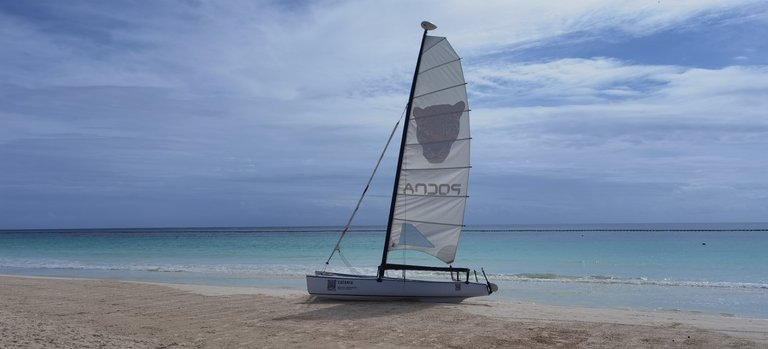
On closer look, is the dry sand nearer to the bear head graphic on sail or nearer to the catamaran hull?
the catamaran hull

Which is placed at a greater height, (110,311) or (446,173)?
(446,173)

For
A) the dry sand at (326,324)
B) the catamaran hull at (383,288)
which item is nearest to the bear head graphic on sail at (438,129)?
the catamaran hull at (383,288)

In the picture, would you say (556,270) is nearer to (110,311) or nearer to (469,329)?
(469,329)

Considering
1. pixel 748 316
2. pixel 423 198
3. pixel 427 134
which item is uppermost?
pixel 427 134

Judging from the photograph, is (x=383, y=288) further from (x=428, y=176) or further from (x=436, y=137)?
(x=436, y=137)

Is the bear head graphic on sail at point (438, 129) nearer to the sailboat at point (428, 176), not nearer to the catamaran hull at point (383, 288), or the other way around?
the sailboat at point (428, 176)

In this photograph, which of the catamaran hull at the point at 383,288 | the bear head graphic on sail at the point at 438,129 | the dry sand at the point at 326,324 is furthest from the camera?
the catamaran hull at the point at 383,288

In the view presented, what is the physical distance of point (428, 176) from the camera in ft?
50.3

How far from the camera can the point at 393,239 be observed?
1560cm

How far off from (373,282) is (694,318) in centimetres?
727

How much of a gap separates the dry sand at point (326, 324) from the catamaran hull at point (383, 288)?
1.02 feet

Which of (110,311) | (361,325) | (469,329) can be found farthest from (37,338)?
(469,329)

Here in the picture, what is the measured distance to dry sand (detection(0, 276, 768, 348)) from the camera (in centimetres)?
1017

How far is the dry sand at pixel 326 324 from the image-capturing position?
1017cm
